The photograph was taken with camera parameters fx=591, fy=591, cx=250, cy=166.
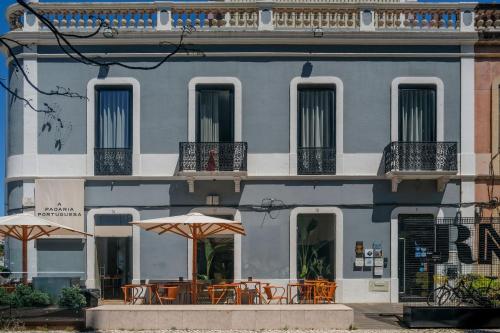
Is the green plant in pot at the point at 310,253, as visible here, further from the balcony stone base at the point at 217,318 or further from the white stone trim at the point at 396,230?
the balcony stone base at the point at 217,318

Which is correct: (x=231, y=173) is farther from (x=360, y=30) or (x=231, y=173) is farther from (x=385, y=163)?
(x=360, y=30)

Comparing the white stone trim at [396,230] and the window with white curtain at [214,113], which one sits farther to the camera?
the window with white curtain at [214,113]

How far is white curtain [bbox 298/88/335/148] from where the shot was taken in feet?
56.0

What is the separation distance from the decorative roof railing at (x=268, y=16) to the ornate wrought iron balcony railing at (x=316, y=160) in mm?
3521

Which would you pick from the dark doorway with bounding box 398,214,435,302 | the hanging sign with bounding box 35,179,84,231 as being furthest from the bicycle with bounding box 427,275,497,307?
the hanging sign with bounding box 35,179,84,231

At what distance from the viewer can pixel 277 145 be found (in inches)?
664

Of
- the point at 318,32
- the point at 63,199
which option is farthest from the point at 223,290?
the point at 318,32

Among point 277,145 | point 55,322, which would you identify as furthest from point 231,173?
point 55,322

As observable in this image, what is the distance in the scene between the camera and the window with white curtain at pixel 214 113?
17.1 metres

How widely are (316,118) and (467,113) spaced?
14.1 feet

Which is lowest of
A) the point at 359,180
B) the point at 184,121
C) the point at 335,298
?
the point at 335,298

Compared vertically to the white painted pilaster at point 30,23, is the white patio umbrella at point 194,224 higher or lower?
lower

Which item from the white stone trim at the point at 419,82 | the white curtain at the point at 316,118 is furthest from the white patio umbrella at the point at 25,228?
the white stone trim at the point at 419,82

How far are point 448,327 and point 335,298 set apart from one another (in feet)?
15.2
